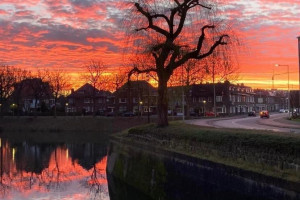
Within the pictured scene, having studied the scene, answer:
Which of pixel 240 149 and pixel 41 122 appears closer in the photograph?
pixel 240 149

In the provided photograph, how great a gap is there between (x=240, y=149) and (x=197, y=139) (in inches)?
144

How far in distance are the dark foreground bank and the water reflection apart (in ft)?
7.93

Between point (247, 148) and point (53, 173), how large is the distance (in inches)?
793

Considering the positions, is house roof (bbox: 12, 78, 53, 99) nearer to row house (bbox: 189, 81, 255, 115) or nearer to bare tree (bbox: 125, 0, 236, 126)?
row house (bbox: 189, 81, 255, 115)

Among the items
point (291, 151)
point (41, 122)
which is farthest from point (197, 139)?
point (41, 122)

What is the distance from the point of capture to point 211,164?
47.2ft

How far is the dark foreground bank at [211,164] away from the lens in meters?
11.5

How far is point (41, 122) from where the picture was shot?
82.2 meters

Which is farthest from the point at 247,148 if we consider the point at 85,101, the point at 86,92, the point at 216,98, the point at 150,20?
the point at 85,101

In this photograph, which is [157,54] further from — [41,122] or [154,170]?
[41,122]

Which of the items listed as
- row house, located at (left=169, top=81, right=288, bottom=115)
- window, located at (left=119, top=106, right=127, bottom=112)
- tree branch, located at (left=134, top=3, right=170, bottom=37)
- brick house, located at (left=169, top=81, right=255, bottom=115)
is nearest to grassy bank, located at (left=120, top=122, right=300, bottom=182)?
tree branch, located at (left=134, top=3, right=170, bottom=37)

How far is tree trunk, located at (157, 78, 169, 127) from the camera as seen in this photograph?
24328 millimetres

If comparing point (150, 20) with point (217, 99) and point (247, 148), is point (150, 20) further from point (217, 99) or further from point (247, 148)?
point (217, 99)

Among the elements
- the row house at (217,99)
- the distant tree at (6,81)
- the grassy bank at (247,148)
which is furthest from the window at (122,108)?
the grassy bank at (247,148)
